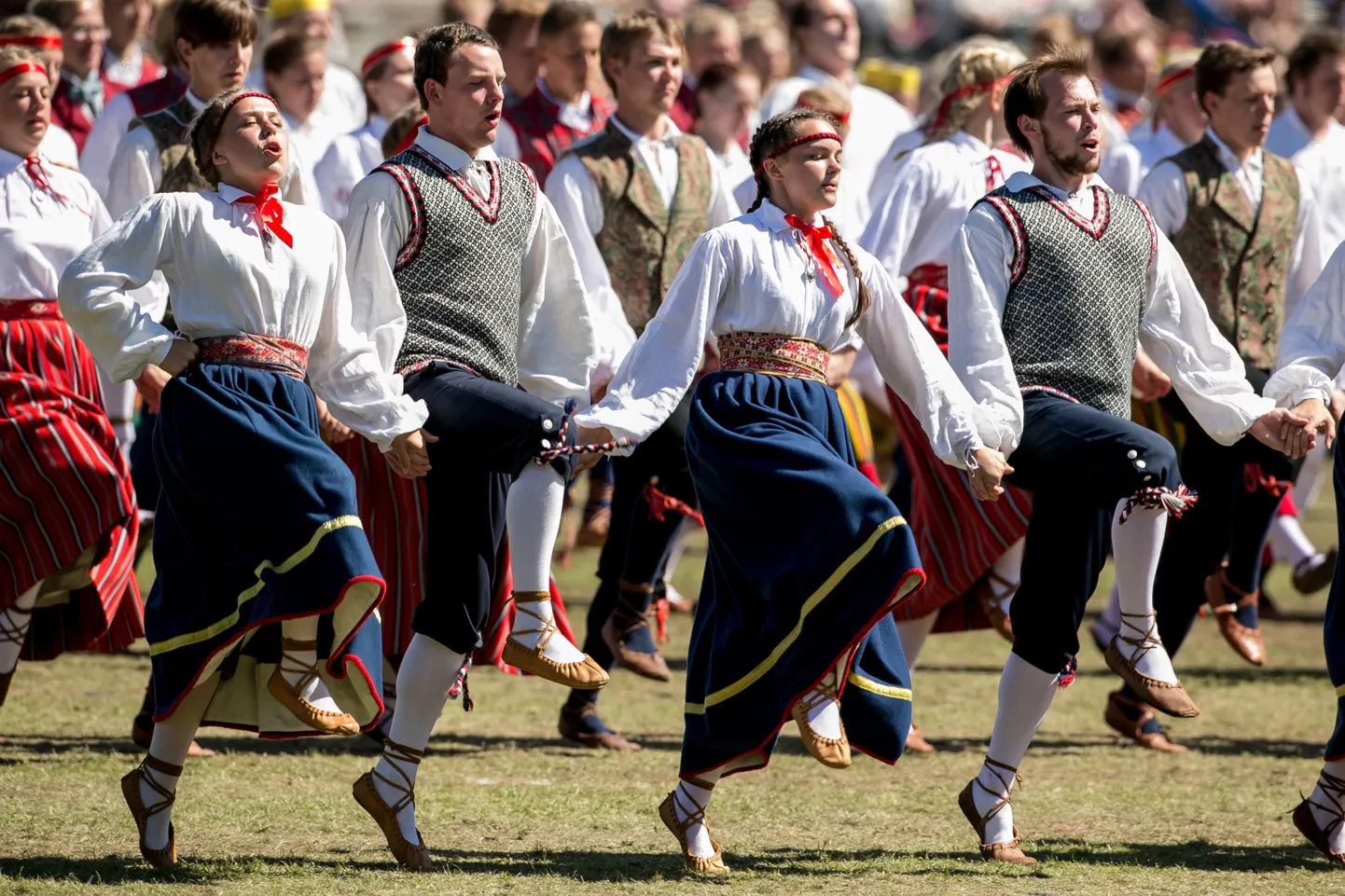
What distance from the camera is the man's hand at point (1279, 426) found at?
491cm

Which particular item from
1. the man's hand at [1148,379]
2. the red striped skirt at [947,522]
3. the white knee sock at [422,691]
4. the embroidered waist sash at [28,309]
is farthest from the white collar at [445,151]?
the man's hand at [1148,379]

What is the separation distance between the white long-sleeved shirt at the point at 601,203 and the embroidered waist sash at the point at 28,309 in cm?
148

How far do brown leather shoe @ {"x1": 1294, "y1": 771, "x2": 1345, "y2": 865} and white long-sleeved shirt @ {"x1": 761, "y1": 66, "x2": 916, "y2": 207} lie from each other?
13.8 feet

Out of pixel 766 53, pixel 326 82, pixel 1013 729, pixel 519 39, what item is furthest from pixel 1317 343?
pixel 766 53

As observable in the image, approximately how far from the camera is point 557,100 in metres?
7.60

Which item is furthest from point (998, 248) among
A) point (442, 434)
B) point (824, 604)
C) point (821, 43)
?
point (821, 43)

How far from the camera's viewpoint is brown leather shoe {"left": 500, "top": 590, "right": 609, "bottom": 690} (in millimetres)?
4605

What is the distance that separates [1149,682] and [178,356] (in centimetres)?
238

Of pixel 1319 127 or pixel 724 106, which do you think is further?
pixel 724 106

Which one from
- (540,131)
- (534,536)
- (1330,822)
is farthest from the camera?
(540,131)

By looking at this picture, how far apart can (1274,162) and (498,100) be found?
112 inches

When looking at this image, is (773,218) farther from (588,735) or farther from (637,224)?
(588,735)

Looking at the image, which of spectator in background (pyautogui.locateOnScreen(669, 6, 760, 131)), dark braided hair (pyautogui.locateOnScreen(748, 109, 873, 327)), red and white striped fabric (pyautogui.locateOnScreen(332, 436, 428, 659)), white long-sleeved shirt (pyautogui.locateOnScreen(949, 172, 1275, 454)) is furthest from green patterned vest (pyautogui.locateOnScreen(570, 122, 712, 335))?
spectator in background (pyautogui.locateOnScreen(669, 6, 760, 131))

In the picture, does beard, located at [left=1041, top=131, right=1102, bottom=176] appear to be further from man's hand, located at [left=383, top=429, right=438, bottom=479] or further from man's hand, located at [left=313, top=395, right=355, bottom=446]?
man's hand, located at [left=313, top=395, right=355, bottom=446]
